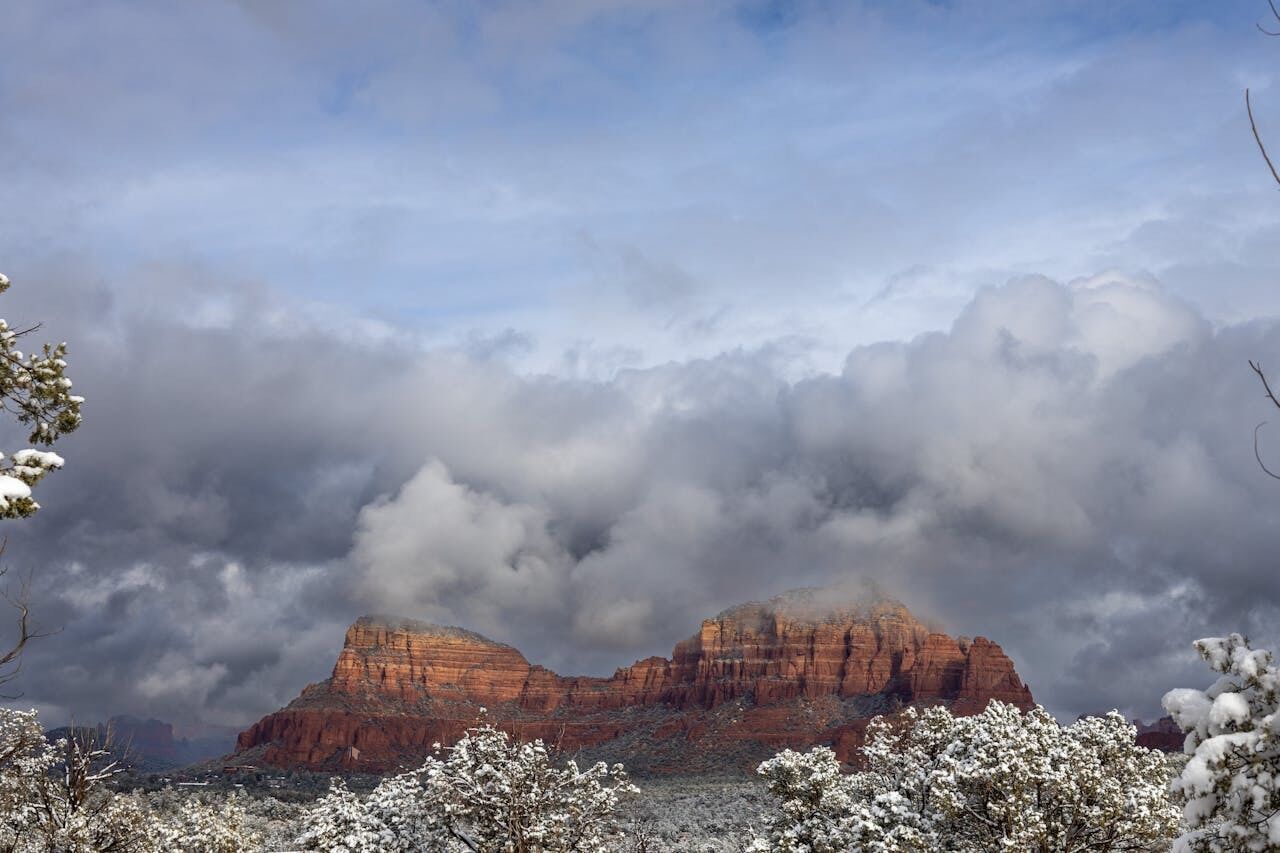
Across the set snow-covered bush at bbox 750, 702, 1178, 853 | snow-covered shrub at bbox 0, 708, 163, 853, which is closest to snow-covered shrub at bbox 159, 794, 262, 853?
snow-covered shrub at bbox 0, 708, 163, 853

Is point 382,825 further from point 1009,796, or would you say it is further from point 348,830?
point 1009,796

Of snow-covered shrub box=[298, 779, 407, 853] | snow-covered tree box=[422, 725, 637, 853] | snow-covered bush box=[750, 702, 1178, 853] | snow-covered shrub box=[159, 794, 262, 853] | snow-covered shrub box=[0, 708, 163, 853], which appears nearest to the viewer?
snow-covered bush box=[750, 702, 1178, 853]

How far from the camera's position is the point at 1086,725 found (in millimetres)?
36844

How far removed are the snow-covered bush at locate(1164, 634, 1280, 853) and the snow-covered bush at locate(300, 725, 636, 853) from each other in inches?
995

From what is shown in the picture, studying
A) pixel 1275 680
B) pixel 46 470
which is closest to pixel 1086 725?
pixel 1275 680

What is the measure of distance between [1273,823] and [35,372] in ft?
60.7

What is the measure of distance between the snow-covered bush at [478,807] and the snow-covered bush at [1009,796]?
6.82m

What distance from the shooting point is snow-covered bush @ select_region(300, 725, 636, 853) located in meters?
38.8

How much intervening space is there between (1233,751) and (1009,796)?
18.9 metres

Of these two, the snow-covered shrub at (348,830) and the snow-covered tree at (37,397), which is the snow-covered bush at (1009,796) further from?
the snow-covered tree at (37,397)

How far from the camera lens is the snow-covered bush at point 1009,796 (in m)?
32.4

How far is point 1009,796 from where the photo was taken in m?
32.7

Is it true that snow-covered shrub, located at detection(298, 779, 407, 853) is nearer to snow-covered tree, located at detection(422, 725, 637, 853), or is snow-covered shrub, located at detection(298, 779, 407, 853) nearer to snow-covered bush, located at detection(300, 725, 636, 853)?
snow-covered bush, located at detection(300, 725, 636, 853)

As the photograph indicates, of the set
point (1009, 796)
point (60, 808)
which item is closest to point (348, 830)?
point (60, 808)
